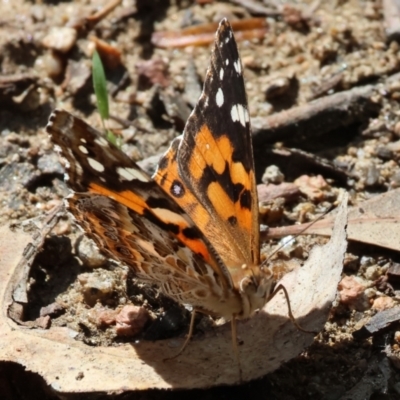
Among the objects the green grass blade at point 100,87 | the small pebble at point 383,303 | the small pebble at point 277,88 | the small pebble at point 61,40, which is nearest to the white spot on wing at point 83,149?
the green grass blade at point 100,87

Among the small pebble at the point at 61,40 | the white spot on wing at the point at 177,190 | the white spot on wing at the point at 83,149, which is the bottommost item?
the white spot on wing at the point at 177,190

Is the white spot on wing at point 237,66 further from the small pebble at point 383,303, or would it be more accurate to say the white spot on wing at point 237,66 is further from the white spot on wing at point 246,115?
the small pebble at point 383,303

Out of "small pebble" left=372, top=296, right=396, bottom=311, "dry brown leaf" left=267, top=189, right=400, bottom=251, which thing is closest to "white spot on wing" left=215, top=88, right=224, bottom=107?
"dry brown leaf" left=267, top=189, right=400, bottom=251

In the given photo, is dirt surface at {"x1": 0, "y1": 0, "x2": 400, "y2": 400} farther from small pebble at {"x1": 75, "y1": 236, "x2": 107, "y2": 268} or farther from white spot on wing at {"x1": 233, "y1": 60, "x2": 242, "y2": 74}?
white spot on wing at {"x1": 233, "y1": 60, "x2": 242, "y2": 74}

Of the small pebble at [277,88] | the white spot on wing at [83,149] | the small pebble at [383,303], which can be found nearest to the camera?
the white spot on wing at [83,149]

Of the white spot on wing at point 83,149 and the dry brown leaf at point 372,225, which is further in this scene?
the dry brown leaf at point 372,225

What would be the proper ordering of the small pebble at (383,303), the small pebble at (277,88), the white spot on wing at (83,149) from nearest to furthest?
the white spot on wing at (83,149), the small pebble at (383,303), the small pebble at (277,88)

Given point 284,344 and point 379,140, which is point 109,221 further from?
point 379,140

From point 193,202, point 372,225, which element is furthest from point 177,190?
point 372,225
